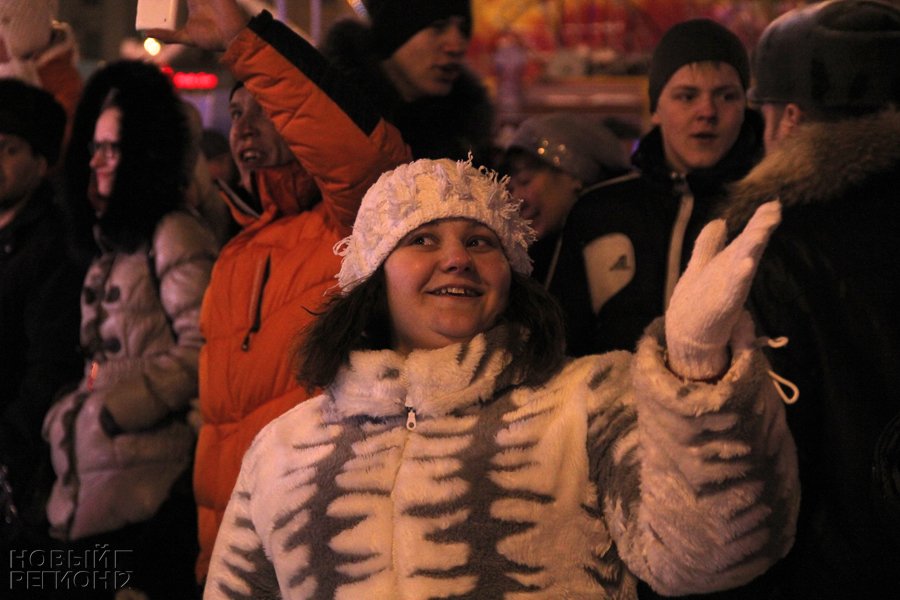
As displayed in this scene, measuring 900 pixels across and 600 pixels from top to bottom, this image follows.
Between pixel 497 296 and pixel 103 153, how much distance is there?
1993 millimetres

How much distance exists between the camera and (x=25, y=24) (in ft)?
14.5

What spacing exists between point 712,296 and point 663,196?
1.71 metres

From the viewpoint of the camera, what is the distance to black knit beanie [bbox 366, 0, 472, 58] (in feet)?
11.5

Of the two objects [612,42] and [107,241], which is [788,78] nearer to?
[107,241]

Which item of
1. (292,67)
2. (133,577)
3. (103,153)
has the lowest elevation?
(133,577)

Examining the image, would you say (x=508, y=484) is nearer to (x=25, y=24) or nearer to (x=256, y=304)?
(x=256, y=304)

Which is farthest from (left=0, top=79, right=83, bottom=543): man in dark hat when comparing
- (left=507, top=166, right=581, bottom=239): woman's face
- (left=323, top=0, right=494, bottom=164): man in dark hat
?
(left=507, top=166, right=581, bottom=239): woman's face

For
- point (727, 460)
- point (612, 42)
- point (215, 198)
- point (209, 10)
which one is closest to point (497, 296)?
point (727, 460)

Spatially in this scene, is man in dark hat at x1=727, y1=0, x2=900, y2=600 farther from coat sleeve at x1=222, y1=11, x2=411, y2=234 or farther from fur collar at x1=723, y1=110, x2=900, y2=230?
coat sleeve at x1=222, y1=11, x2=411, y2=234

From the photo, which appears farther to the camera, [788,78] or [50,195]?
[50,195]

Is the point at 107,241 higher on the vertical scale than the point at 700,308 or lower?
lower

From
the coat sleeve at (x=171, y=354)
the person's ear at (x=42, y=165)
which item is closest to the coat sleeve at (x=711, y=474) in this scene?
the coat sleeve at (x=171, y=354)

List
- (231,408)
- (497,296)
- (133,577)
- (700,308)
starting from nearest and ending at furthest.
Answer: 1. (700,308)
2. (497,296)
3. (231,408)
4. (133,577)

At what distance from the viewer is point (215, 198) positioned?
4.12 metres
